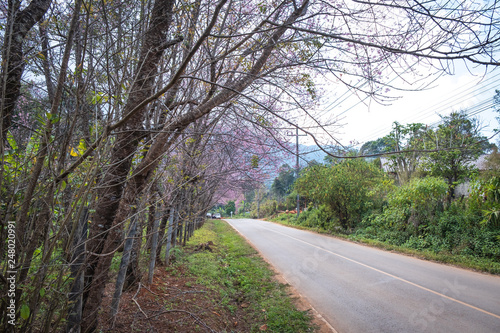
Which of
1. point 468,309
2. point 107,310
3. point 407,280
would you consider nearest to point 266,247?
point 407,280

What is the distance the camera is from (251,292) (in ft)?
20.0

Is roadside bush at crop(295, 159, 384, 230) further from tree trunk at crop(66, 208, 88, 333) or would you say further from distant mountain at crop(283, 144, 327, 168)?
tree trunk at crop(66, 208, 88, 333)

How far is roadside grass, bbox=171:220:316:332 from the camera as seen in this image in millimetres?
4531

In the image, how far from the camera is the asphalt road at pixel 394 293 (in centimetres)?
440

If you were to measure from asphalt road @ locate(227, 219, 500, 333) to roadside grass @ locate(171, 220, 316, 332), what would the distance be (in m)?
0.53

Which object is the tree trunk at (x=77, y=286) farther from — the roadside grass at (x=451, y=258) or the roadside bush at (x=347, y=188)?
the roadside bush at (x=347, y=188)

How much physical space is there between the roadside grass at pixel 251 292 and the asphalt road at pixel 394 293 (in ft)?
1.74

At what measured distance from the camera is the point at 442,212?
38.0 ft

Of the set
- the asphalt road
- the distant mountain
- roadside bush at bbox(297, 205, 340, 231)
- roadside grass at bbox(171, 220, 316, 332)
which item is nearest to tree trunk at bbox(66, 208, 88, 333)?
the distant mountain

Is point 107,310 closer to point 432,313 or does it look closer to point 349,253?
point 432,313

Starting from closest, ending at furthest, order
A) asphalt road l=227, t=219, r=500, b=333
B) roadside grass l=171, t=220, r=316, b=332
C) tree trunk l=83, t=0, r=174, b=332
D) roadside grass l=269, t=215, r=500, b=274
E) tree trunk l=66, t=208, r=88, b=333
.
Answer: tree trunk l=66, t=208, r=88, b=333
tree trunk l=83, t=0, r=174, b=332
asphalt road l=227, t=219, r=500, b=333
roadside grass l=171, t=220, r=316, b=332
roadside grass l=269, t=215, r=500, b=274

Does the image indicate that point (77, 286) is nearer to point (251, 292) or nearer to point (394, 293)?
point (251, 292)

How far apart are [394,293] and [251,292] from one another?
3.11 m

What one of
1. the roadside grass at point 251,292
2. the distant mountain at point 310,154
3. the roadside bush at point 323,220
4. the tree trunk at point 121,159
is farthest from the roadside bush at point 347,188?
the tree trunk at point 121,159
